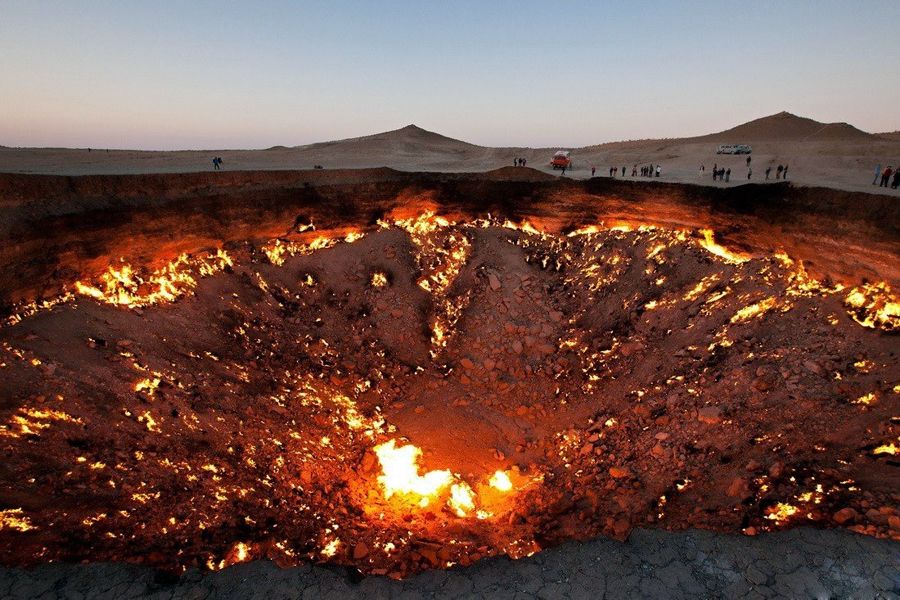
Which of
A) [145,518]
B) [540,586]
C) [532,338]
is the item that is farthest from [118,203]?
[540,586]

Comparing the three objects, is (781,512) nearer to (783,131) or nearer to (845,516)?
(845,516)

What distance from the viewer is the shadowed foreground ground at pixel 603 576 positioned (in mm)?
5254

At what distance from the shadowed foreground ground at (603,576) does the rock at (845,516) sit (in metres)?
0.16

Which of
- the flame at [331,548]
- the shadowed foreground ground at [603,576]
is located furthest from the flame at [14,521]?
the flame at [331,548]

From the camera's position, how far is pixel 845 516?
221 inches

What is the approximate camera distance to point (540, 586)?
588cm

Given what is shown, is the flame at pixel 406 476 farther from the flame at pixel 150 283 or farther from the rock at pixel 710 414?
the flame at pixel 150 283

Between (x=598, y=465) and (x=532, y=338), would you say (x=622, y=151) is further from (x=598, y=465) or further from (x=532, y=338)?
(x=598, y=465)

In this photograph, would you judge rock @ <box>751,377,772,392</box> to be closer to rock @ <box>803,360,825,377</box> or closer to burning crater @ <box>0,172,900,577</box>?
burning crater @ <box>0,172,900,577</box>

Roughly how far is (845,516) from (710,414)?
249cm

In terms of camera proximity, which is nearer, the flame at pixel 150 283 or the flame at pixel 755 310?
the flame at pixel 150 283

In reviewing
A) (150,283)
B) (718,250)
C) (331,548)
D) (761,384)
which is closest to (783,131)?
(718,250)

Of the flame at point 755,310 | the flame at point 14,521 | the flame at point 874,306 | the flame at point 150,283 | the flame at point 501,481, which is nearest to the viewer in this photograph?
the flame at point 14,521

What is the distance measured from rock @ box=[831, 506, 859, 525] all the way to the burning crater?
0.06 ft
